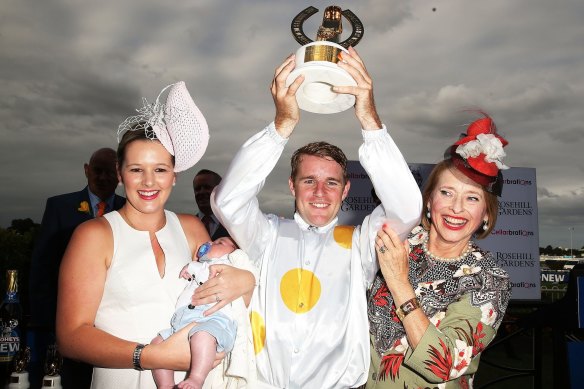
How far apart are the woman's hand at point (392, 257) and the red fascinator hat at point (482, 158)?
520 mm

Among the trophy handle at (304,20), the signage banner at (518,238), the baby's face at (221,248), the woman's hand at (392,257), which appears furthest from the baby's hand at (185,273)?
the signage banner at (518,238)

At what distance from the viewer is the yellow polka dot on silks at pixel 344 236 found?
94.6 inches

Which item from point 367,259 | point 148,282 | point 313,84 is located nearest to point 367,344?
point 367,259

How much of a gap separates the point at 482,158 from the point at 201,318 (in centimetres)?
149

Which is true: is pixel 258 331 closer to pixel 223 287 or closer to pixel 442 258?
pixel 223 287

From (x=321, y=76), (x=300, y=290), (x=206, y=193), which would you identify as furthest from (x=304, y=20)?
(x=206, y=193)

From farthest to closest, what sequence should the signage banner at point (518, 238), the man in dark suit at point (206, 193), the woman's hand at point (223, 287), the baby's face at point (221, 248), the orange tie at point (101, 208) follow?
1. the signage banner at point (518, 238)
2. the man in dark suit at point (206, 193)
3. the orange tie at point (101, 208)
4. the baby's face at point (221, 248)
5. the woman's hand at point (223, 287)

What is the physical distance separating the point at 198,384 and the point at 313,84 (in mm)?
1331

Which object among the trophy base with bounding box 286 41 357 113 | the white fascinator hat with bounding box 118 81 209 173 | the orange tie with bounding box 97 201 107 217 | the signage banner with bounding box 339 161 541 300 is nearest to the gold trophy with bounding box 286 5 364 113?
the trophy base with bounding box 286 41 357 113

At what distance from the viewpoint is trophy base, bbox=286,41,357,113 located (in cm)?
203

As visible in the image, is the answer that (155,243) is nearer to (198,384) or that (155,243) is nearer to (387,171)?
(198,384)

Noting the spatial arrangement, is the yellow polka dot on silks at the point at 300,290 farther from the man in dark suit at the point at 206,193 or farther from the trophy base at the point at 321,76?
the man in dark suit at the point at 206,193

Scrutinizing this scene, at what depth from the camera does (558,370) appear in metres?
3.74

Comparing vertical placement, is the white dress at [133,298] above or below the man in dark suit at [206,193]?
below
